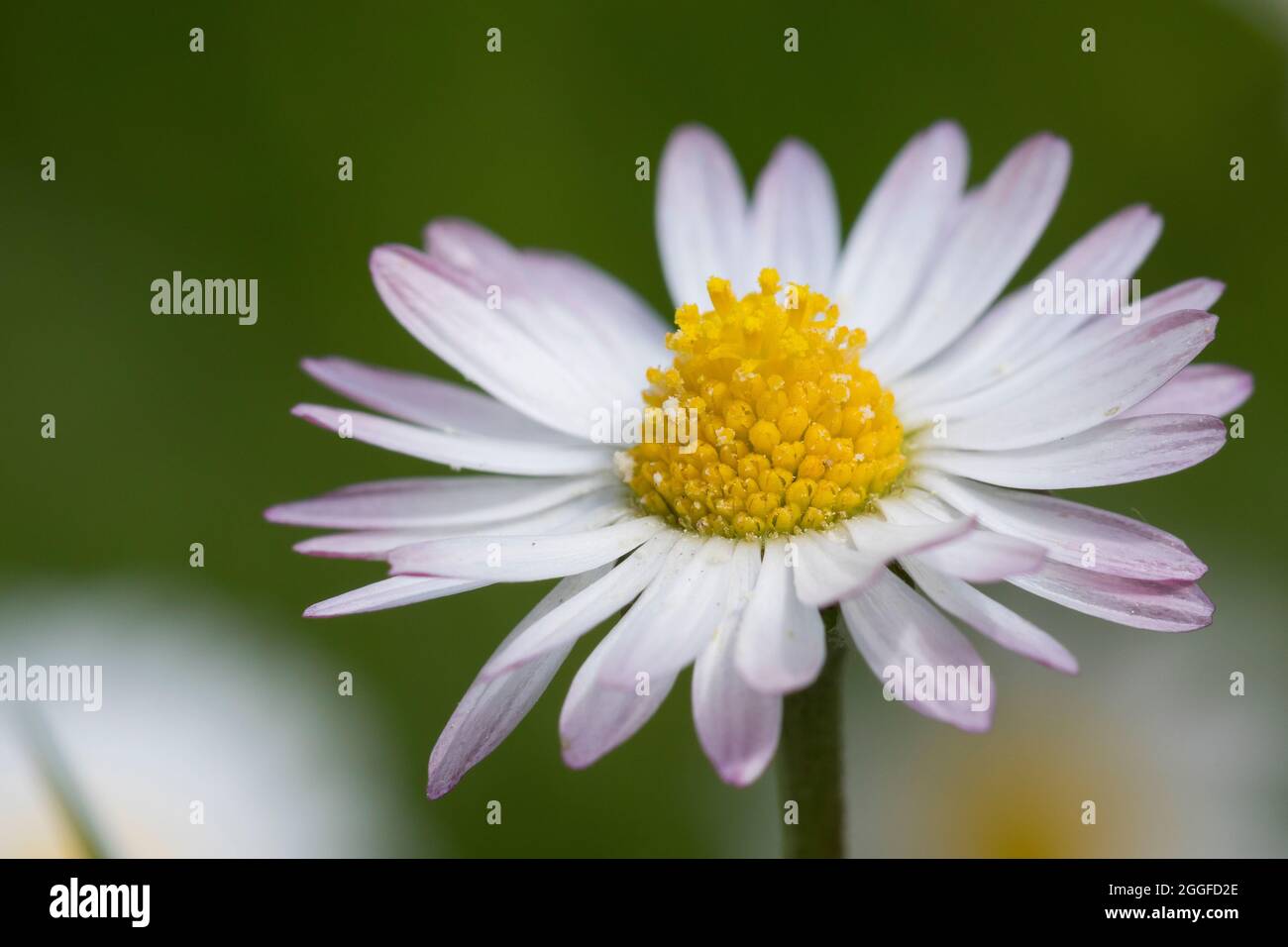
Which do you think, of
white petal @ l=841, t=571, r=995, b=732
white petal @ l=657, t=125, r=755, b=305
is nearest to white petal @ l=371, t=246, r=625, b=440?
white petal @ l=657, t=125, r=755, b=305

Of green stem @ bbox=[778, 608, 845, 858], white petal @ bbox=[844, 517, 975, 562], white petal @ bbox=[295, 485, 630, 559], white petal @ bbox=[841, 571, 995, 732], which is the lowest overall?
green stem @ bbox=[778, 608, 845, 858]

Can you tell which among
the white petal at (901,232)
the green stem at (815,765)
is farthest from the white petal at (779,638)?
the white petal at (901,232)

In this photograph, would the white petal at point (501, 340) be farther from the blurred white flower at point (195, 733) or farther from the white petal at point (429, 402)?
the blurred white flower at point (195, 733)

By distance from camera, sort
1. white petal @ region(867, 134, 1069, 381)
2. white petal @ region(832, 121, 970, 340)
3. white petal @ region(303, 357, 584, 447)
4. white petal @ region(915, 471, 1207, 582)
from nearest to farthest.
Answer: white petal @ region(915, 471, 1207, 582) → white petal @ region(303, 357, 584, 447) → white petal @ region(867, 134, 1069, 381) → white petal @ region(832, 121, 970, 340)

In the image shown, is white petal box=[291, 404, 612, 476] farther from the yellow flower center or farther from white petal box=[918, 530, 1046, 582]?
white petal box=[918, 530, 1046, 582]

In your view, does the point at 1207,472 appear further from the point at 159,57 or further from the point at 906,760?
the point at 159,57

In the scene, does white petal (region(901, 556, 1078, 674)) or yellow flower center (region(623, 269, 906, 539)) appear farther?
yellow flower center (region(623, 269, 906, 539))

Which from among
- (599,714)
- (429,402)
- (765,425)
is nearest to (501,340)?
(429,402)
